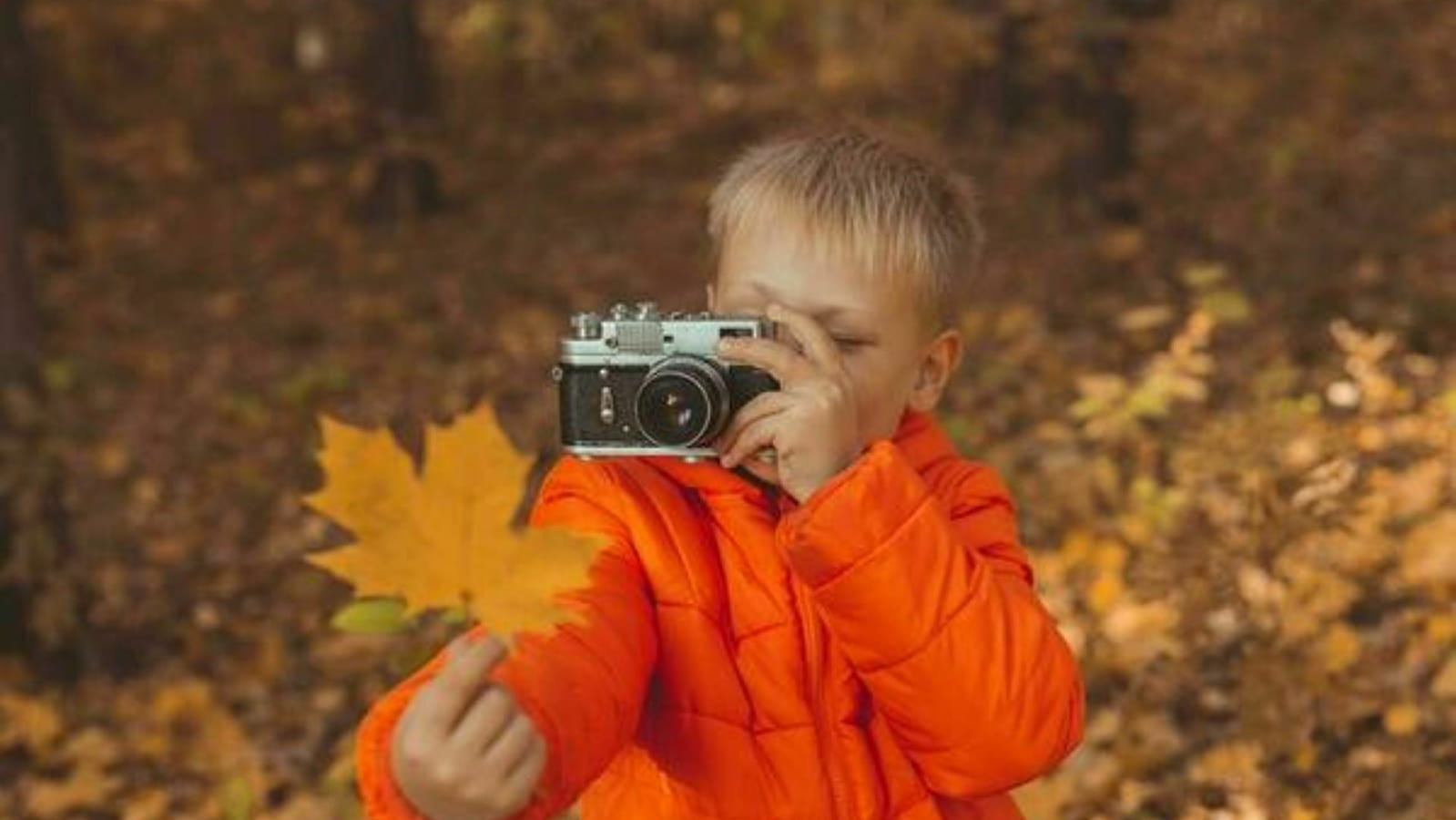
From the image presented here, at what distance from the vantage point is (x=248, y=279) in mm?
9688

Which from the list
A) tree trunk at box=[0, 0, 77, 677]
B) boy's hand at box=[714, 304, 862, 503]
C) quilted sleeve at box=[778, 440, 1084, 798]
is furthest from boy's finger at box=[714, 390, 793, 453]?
tree trunk at box=[0, 0, 77, 677]

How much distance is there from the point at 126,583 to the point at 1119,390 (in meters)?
2.85

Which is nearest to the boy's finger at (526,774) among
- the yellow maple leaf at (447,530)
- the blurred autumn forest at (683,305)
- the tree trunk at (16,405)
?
the yellow maple leaf at (447,530)

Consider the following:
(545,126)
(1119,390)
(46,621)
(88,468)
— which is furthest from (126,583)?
(545,126)

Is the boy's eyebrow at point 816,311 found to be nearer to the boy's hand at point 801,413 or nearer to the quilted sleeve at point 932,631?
the boy's hand at point 801,413

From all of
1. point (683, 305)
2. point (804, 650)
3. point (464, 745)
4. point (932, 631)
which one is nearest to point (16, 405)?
point (804, 650)

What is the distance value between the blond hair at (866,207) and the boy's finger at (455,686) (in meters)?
0.73

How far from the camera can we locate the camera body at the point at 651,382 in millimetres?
1739

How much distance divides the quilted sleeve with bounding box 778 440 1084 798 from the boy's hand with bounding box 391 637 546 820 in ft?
1.27

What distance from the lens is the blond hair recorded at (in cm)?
188

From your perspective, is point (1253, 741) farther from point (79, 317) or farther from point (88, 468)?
point (79, 317)

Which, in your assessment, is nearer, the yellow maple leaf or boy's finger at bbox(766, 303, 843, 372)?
the yellow maple leaf

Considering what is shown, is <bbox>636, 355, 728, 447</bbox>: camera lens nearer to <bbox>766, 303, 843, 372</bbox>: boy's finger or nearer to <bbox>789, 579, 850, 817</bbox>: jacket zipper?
<bbox>766, 303, 843, 372</bbox>: boy's finger

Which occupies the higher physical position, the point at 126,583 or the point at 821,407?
the point at 821,407
